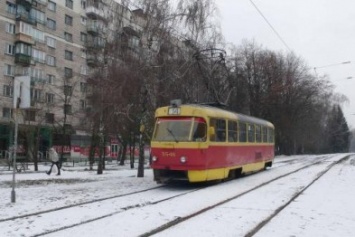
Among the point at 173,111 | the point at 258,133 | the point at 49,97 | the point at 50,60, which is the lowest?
the point at 258,133

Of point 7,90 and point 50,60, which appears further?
point 50,60

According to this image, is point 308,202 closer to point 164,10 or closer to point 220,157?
point 220,157

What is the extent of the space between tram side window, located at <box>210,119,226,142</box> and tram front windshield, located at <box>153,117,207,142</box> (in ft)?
2.18

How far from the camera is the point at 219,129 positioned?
18.2 metres

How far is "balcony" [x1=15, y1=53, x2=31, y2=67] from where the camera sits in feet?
174

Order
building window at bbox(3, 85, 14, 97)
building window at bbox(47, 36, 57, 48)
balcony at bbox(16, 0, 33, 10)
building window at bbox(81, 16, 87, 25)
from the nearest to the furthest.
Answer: building window at bbox(3, 85, 14, 97) → balcony at bbox(16, 0, 33, 10) → building window at bbox(47, 36, 57, 48) → building window at bbox(81, 16, 87, 25)

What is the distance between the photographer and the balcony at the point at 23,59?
53.2m

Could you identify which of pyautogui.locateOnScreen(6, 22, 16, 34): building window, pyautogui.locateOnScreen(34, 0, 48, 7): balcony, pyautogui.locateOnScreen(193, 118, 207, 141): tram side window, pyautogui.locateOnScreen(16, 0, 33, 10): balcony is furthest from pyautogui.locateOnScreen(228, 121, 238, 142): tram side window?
pyautogui.locateOnScreen(34, 0, 48, 7): balcony

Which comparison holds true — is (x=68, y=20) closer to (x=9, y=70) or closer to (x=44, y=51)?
(x=44, y=51)

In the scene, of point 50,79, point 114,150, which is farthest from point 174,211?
point 114,150

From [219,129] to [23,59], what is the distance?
133 feet

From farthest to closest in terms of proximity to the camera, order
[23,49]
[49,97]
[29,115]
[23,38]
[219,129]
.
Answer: [23,49], [49,97], [23,38], [29,115], [219,129]

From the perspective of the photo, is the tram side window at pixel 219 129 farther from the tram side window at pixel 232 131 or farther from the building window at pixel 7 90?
the building window at pixel 7 90

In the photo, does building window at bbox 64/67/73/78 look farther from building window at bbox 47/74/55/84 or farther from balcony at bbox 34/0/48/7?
balcony at bbox 34/0/48/7
